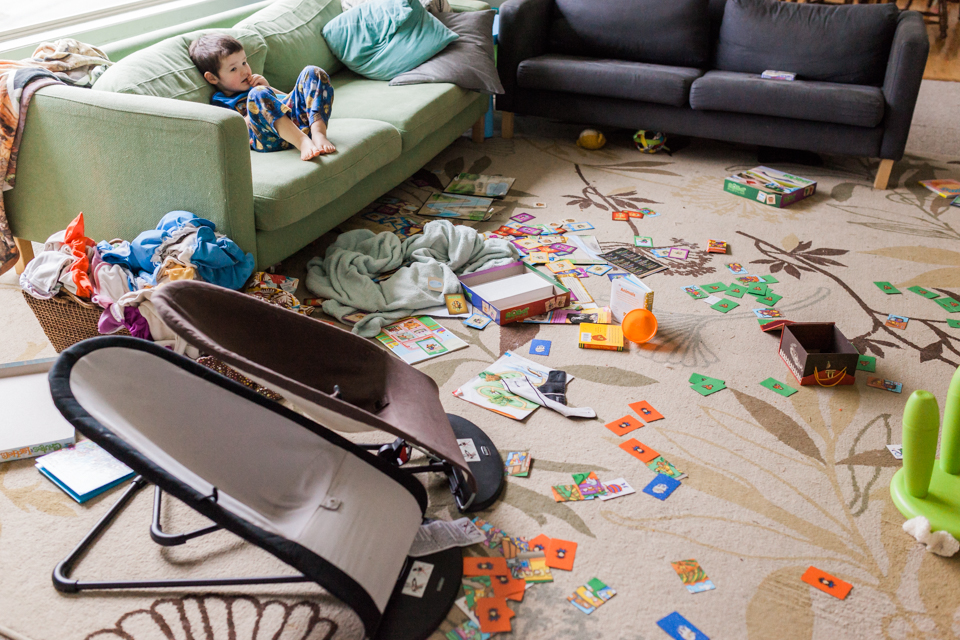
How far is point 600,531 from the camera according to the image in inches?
65.4

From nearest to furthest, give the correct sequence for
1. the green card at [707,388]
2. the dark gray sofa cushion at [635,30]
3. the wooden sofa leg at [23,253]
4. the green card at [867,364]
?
1. the green card at [707,388]
2. the green card at [867,364]
3. the wooden sofa leg at [23,253]
4. the dark gray sofa cushion at [635,30]

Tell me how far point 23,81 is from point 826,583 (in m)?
2.68

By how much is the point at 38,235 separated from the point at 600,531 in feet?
7.02

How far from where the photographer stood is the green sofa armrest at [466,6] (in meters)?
3.84

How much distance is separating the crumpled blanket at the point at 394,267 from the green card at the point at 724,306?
0.74 metres

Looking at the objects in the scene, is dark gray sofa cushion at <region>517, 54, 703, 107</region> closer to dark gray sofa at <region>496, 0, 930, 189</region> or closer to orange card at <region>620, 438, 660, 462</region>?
dark gray sofa at <region>496, 0, 930, 189</region>

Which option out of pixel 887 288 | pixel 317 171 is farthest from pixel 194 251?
pixel 887 288

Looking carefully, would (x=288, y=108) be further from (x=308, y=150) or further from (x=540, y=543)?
(x=540, y=543)

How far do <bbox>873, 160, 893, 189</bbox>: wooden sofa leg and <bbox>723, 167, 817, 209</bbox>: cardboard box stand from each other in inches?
11.6

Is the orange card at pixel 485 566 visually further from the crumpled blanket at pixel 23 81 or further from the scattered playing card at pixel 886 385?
the crumpled blanket at pixel 23 81

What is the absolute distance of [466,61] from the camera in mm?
3537

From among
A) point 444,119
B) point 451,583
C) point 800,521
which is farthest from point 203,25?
point 800,521

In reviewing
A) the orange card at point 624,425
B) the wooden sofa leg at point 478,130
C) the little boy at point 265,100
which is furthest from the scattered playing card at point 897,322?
the wooden sofa leg at point 478,130

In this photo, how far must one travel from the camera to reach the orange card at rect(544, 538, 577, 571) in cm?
157
